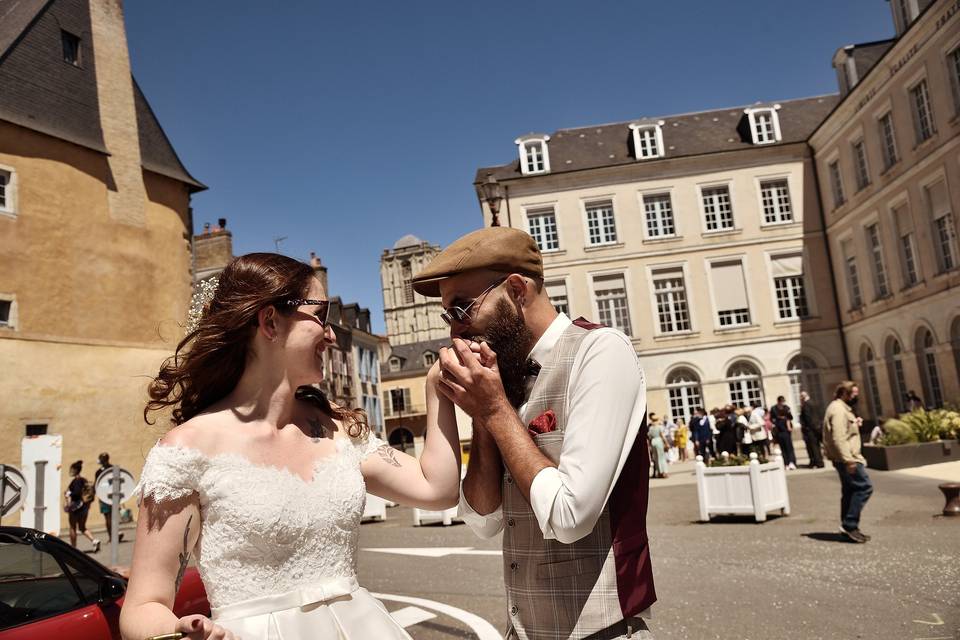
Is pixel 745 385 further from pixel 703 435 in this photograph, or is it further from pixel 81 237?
pixel 81 237

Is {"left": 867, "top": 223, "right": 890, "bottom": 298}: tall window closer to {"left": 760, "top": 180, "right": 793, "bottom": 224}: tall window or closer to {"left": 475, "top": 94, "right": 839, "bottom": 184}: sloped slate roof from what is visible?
{"left": 760, "top": 180, "right": 793, "bottom": 224}: tall window

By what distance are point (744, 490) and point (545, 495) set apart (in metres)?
10.8

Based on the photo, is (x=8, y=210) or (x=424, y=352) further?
(x=424, y=352)

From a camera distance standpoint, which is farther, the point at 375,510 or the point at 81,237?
the point at 81,237

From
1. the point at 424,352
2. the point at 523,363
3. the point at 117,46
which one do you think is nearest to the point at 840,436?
the point at 523,363

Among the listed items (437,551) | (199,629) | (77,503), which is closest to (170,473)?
(199,629)

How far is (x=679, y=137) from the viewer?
124 ft

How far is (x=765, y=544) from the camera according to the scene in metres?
9.55

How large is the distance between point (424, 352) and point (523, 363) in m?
76.1

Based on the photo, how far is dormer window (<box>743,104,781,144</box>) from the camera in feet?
120

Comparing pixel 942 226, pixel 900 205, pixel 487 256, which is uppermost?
pixel 900 205

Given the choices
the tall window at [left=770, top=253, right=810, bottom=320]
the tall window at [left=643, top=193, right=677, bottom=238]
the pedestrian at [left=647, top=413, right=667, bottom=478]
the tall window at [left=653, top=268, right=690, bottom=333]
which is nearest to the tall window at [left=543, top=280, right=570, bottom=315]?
the tall window at [left=653, top=268, right=690, bottom=333]

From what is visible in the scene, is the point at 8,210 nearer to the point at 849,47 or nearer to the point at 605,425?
the point at 605,425

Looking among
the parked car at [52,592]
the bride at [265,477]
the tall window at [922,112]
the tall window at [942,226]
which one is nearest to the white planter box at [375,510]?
the parked car at [52,592]
